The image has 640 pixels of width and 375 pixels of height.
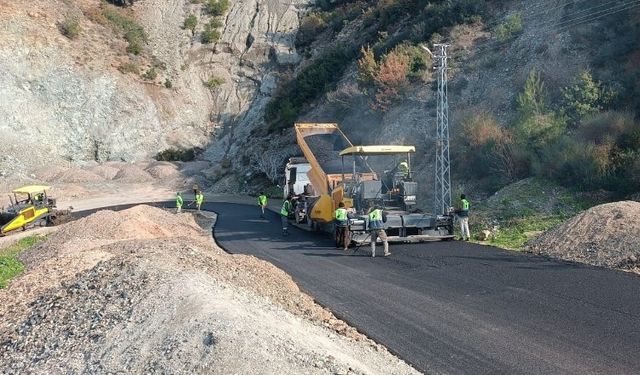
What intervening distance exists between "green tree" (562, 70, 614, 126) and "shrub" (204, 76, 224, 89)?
Answer: 39438 mm

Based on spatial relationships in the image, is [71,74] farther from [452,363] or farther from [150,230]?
[452,363]

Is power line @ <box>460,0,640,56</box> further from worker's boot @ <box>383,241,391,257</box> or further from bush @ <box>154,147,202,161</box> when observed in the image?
bush @ <box>154,147,202,161</box>

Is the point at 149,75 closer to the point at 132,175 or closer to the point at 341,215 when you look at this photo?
the point at 132,175

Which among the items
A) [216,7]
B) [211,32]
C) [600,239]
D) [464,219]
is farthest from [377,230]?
[216,7]

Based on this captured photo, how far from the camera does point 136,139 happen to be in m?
49.0

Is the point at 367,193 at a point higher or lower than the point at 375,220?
higher

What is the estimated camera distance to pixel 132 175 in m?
43.5

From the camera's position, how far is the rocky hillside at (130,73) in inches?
1815

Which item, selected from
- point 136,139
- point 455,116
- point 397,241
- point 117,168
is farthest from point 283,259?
point 136,139

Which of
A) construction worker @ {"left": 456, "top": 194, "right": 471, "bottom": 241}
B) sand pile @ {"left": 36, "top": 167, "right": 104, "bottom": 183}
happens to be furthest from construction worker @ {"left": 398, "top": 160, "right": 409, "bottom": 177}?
sand pile @ {"left": 36, "top": 167, "right": 104, "bottom": 183}

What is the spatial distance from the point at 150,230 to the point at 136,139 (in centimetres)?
3173

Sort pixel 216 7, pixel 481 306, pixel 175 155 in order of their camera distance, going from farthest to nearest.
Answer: pixel 216 7
pixel 175 155
pixel 481 306

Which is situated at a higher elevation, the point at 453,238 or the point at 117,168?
the point at 117,168

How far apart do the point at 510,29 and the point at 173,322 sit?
25545 mm
